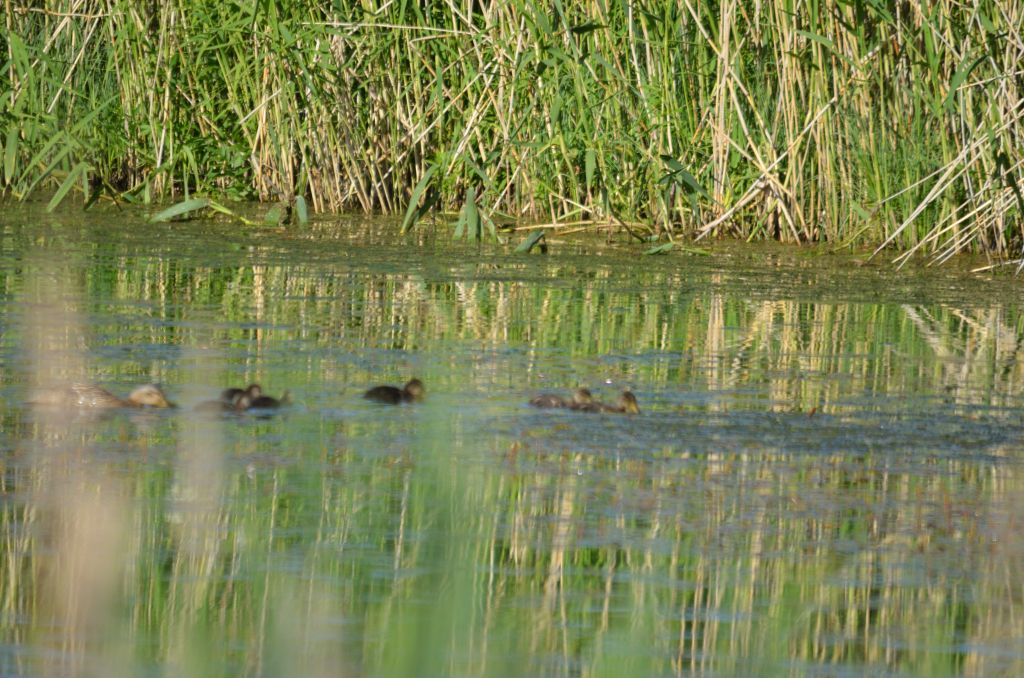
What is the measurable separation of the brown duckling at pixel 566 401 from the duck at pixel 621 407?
16mm

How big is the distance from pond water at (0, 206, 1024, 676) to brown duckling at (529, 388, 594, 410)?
62 mm

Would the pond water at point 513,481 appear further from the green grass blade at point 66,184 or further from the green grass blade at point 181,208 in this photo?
the green grass blade at point 66,184

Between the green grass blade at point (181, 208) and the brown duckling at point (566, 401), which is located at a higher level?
the green grass blade at point (181, 208)

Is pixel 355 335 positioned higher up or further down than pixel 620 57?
further down

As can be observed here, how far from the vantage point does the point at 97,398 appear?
5445 mm

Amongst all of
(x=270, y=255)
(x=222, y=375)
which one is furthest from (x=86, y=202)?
(x=222, y=375)

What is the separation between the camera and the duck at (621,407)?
5.52 meters

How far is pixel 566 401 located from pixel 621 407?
0.19 metres

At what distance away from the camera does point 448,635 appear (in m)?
3.47

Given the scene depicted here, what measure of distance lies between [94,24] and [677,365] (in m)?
5.70

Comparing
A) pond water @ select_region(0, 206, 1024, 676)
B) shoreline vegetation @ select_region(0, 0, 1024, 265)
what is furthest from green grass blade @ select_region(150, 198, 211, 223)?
pond water @ select_region(0, 206, 1024, 676)

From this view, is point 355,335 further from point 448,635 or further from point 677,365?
point 448,635

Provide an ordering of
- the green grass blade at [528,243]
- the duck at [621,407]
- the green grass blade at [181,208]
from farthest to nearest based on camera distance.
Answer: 1. the green grass blade at [181,208]
2. the green grass blade at [528,243]
3. the duck at [621,407]

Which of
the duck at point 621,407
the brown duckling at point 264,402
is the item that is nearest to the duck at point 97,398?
the brown duckling at point 264,402
